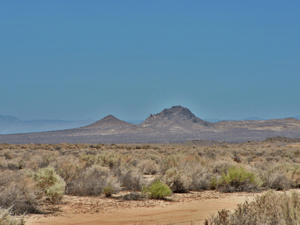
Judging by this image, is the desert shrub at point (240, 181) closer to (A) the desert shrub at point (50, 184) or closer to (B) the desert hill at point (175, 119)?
(A) the desert shrub at point (50, 184)

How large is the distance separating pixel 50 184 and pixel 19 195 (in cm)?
164

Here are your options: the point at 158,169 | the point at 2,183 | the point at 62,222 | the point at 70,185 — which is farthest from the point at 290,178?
the point at 2,183

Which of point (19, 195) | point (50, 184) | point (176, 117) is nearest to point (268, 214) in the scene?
point (19, 195)

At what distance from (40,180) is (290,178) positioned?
10.1m

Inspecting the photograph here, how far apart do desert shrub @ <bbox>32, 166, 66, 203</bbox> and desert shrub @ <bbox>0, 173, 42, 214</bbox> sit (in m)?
0.48

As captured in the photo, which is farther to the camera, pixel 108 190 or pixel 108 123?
pixel 108 123

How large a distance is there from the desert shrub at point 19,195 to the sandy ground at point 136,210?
32cm

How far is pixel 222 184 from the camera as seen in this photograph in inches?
473

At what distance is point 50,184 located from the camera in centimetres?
910

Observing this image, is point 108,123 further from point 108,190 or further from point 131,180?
point 108,190

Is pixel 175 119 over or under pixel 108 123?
over

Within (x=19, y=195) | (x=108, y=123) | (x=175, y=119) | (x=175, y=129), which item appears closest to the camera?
(x=19, y=195)

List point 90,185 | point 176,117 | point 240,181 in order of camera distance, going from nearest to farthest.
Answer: point 90,185 < point 240,181 < point 176,117

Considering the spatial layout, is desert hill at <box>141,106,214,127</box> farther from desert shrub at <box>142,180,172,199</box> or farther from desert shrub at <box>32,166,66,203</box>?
desert shrub at <box>32,166,66,203</box>
